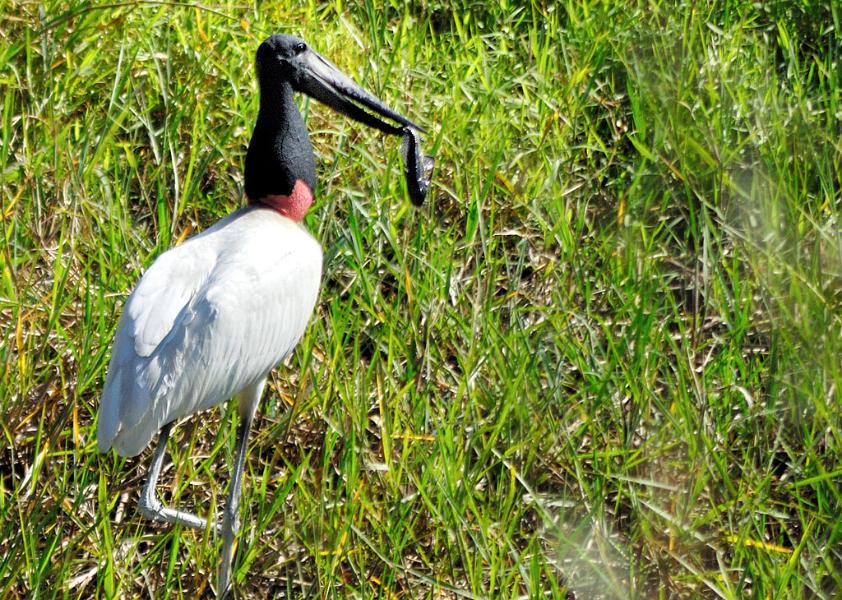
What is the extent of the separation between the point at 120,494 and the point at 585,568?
108 centimetres

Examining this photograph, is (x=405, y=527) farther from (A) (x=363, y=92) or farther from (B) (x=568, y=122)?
(B) (x=568, y=122)

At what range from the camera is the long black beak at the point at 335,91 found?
11.0 ft

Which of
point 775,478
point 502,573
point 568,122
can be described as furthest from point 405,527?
point 568,122

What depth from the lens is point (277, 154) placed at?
3312 mm

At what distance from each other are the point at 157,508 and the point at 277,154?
0.88m

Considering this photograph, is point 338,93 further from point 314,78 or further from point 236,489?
point 236,489

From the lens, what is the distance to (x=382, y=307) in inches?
137

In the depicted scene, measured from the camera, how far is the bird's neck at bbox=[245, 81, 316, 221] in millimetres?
3312

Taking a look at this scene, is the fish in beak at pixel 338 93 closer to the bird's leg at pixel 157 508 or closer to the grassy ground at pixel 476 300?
the grassy ground at pixel 476 300

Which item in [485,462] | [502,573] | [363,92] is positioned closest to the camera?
[502,573]

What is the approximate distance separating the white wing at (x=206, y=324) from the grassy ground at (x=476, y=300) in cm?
22

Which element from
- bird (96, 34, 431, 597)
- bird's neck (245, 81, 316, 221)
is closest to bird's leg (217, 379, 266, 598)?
bird (96, 34, 431, 597)

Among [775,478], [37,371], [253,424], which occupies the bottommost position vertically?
[775,478]

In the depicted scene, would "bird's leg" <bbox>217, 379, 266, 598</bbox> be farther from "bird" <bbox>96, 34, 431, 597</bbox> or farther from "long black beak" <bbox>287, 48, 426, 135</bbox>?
"long black beak" <bbox>287, 48, 426, 135</bbox>
